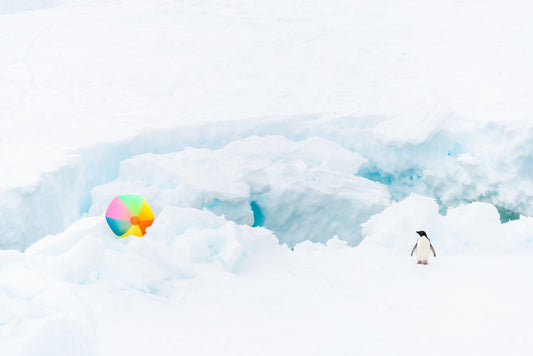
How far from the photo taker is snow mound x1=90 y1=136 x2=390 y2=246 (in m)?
5.79

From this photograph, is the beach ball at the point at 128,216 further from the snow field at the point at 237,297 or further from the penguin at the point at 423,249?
the penguin at the point at 423,249

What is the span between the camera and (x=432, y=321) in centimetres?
298

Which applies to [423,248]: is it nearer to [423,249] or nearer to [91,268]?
[423,249]

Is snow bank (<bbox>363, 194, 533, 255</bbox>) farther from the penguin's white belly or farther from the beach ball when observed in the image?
the beach ball

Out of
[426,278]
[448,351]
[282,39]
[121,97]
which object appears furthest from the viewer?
[282,39]

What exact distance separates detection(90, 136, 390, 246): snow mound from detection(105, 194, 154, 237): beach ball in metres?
1.34

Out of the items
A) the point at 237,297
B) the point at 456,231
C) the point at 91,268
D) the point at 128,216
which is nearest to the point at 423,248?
the point at 456,231

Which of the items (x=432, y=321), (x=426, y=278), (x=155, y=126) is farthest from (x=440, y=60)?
(x=432, y=321)

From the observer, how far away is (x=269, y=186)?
608 cm

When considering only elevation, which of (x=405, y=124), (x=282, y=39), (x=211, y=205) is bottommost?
(x=211, y=205)

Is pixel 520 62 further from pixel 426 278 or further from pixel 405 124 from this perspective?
pixel 426 278

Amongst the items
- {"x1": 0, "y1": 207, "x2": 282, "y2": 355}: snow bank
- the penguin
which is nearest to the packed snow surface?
{"x1": 0, "y1": 207, "x2": 282, "y2": 355}: snow bank

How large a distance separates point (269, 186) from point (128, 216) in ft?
7.54

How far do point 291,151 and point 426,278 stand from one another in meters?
3.37
